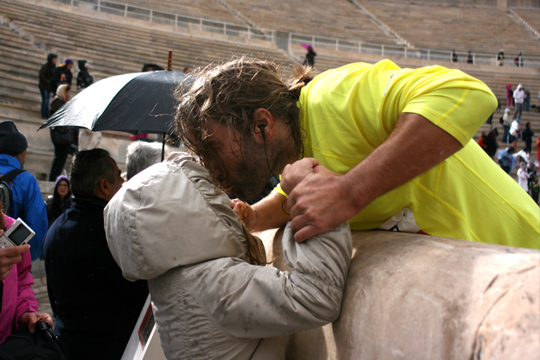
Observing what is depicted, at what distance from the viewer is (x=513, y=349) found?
28.0 inches

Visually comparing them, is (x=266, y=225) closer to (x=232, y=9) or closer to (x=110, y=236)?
(x=110, y=236)

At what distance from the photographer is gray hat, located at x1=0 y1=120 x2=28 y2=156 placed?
12.7 feet

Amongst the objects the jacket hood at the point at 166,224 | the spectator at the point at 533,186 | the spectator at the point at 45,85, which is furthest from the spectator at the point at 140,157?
the spectator at the point at 533,186

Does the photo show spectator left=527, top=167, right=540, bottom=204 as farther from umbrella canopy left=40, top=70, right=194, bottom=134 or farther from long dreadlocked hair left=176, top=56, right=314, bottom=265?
long dreadlocked hair left=176, top=56, right=314, bottom=265

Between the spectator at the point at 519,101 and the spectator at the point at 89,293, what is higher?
the spectator at the point at 519,101

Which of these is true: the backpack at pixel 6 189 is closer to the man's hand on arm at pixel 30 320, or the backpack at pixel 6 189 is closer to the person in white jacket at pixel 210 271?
the man's hand on arm at pixel 30 320

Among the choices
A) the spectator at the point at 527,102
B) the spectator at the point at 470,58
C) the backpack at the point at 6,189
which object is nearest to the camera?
the backpack at the point at 6,189

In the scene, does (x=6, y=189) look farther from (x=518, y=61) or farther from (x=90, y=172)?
(x=518, y=61)

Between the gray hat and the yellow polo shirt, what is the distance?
3242mm

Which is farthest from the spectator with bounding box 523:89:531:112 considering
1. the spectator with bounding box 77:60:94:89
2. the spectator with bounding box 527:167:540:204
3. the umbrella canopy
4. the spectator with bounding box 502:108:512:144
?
the umbrella canopy

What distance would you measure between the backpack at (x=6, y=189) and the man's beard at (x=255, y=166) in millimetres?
2748

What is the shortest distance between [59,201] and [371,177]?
15.7 feet

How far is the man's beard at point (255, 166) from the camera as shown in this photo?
1.39 metres

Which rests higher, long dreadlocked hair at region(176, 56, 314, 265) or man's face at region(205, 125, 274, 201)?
long dreadlocked hair at region(176, 56, 314, 265)
